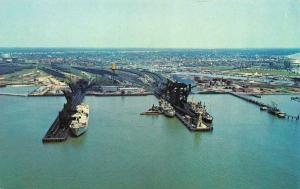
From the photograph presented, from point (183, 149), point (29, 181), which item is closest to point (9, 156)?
point (29, 181)

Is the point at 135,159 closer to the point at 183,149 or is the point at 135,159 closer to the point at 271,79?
the point at 183,149

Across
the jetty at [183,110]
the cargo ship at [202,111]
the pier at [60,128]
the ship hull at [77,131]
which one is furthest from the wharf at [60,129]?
the cargo ship at [202,111]

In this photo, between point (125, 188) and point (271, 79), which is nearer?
point (125, 188)

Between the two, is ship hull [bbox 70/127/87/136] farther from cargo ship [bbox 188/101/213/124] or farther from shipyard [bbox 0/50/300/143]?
cargo ship [bbox 188/101/213/124]

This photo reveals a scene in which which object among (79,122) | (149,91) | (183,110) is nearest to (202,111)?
(183,110)

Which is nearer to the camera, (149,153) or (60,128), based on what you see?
(149,153)

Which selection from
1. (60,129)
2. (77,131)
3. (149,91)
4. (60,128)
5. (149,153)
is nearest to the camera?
(149,153)

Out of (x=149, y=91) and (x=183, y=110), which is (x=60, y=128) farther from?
(x=149, y=91)

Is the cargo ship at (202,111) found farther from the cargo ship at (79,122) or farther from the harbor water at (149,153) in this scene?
the cargo ship at (79,122)

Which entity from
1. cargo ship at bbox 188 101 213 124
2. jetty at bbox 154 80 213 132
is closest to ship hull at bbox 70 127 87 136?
jetty at bbox 154 80 213 132
